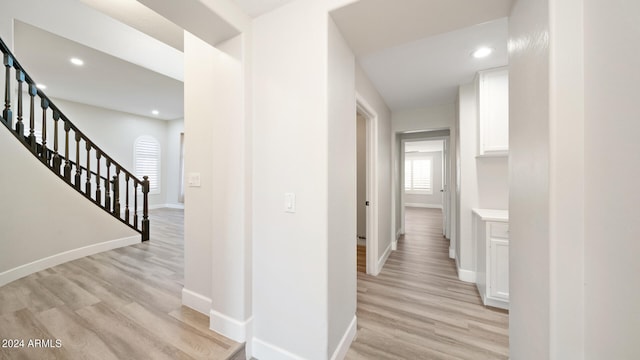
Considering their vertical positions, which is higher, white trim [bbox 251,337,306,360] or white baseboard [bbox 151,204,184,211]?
white baseboard [bbox 151,204,184,211]

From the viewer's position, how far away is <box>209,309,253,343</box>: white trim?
1544mm

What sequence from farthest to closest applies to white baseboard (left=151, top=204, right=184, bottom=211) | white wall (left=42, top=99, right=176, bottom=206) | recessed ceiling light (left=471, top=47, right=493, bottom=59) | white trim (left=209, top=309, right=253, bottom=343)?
white baseboard (left=151, top=204, right=184, bottom=211), white wall (left=42, top=99, right=176, bottom=206), recessed ceiling light (left=471, top=47, right=493, bottom=59), white trim (left=209, top=309, right=253, bottom=343)

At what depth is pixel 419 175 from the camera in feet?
31.4

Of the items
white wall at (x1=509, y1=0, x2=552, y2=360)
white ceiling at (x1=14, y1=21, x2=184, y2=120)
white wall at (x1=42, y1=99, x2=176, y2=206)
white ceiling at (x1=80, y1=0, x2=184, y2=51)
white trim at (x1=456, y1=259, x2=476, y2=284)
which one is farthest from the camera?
white wall at (x1=42, y1=99, x2=176, y2=206)

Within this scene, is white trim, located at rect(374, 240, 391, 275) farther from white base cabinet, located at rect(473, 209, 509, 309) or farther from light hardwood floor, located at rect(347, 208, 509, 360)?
white base cabinet, located at rect(473, 209, 509, 309)

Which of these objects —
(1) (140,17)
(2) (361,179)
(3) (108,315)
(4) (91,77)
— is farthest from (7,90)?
(2) (361,179)

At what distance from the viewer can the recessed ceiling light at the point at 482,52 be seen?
2.07 meters

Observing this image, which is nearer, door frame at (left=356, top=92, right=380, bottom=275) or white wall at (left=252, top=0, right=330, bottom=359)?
white wall at (left=252, top=0, right=330, bottom=359)

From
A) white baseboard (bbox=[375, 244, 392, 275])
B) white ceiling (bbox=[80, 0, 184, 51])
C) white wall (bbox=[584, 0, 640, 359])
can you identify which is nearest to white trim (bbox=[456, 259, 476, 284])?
white baseboard (bbox=[375, 244, 392, 275])

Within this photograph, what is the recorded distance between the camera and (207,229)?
187cm

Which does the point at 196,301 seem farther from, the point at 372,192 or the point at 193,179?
the point at 372,192

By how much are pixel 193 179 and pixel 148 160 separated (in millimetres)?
6803

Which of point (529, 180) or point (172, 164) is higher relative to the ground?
point (172, 164)

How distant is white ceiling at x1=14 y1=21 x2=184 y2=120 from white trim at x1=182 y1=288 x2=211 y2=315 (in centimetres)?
393
